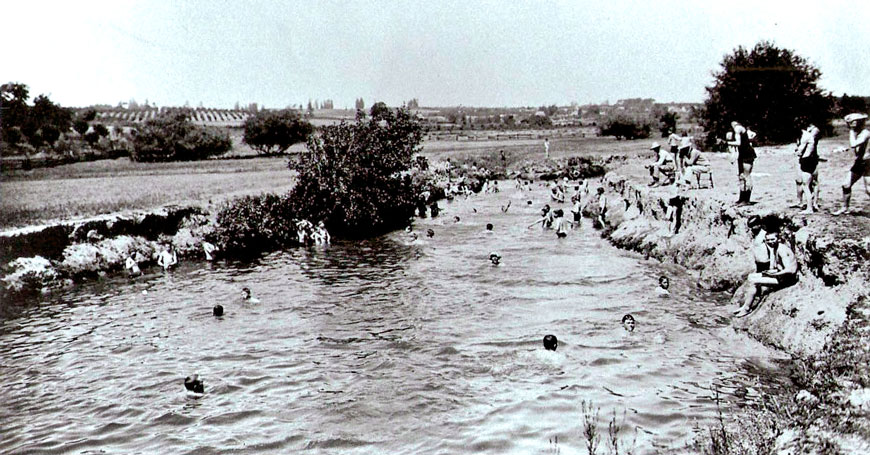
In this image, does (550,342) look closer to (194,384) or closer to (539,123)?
(194,384)

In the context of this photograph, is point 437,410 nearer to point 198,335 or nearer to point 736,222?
point 198,335

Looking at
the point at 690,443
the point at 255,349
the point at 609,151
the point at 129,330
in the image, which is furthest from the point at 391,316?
the point at 609,151

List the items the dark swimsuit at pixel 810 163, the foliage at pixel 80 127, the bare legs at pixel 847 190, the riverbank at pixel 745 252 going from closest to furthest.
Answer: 1. the riverbank at pixel 745 252
2. the bare legs at pixel 847 190
3. the dark swimsuit at pixel 810 163
4. the foliage at pixel 80 127

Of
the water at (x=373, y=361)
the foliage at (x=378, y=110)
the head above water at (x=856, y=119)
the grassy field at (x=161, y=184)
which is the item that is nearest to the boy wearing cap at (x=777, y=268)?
the water at (x=373, y=361)

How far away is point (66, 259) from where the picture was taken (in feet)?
83.8

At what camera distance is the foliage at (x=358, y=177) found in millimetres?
35406

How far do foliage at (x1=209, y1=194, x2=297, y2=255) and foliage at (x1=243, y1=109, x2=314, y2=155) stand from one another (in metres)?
40.2

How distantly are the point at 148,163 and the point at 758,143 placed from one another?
55685mm

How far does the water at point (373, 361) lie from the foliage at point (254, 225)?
4375mm

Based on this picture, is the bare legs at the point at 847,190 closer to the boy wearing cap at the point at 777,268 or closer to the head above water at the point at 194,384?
the boy wearing cap at the point at 777,268

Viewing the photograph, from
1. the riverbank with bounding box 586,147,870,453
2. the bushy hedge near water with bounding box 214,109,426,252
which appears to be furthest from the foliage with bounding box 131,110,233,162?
the riverbank with bounding box 586,147,870,453

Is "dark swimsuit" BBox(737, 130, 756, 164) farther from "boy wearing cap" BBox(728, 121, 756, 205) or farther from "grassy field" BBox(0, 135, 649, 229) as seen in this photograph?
"grassy field" BBox(0, 135, 649, 229)


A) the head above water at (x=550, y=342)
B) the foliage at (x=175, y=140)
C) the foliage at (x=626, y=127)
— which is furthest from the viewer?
the foliage at (x=626, y=127)

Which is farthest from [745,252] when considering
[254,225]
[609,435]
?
[254,225]
